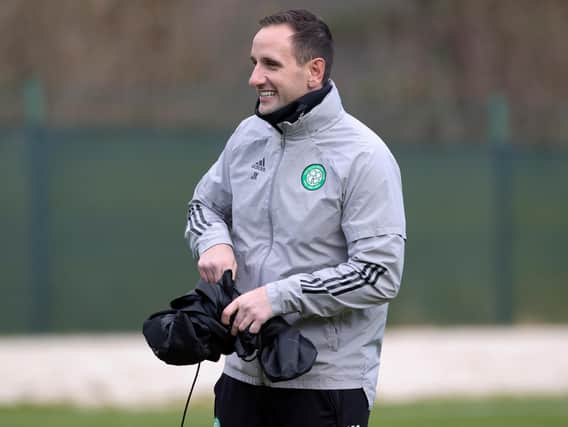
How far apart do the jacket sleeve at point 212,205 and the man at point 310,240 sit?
0.38ft

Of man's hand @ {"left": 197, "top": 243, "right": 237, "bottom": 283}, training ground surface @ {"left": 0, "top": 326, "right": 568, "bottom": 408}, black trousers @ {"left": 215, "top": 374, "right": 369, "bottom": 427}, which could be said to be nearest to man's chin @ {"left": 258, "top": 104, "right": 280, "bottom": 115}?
man's hand @ {"left": 197, "top": 243, "right": 237, "bottom": 283}

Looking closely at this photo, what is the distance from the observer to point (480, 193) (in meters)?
12.8

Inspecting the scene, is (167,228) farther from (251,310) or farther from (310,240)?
(251,310)

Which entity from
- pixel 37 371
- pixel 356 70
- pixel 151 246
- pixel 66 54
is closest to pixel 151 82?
pixel 66 54

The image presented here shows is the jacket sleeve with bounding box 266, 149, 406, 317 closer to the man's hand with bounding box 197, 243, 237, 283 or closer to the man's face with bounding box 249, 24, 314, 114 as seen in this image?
the man's hand with bounding box 197, 243, 237, 283

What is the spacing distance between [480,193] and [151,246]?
3424 mm

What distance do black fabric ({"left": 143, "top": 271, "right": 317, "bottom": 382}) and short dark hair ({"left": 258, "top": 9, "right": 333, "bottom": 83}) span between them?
79 centimetres

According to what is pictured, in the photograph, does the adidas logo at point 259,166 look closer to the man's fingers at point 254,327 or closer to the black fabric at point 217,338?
the black fabric at point 217,338

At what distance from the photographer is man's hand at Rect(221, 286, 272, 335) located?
4086 mm

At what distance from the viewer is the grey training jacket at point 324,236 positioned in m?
4.14

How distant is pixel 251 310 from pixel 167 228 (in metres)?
7.99

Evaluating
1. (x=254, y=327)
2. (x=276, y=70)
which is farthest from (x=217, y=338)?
(x=276, y=70)

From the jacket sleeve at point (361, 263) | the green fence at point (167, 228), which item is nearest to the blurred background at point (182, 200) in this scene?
the green fence at point (167, 228)

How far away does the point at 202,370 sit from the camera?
1071cm
